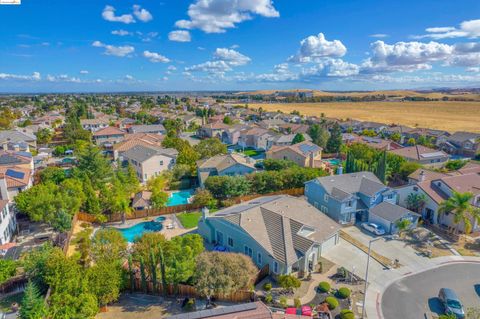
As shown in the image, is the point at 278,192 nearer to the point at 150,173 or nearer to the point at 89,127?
the point at 150,173

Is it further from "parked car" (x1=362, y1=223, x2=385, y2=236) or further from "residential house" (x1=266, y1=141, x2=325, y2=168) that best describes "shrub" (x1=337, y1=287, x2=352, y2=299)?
"residential house" (x1=266, y1=141, x2=325, y2=168)

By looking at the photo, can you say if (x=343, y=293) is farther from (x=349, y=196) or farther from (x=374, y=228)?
(x=349, y=196)

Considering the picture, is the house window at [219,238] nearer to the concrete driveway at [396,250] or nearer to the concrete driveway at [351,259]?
the concrete driveway at [351,259]

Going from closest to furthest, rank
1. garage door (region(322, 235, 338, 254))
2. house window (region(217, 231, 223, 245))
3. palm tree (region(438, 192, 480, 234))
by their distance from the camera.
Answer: garage door (region(322, 235, 338, 254)), house window (region(217, 231, 223, 245)), palm tree (region(438, 192, 480, 234))

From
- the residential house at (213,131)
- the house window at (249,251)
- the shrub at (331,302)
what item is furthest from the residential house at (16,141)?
the shrub at (331,302)

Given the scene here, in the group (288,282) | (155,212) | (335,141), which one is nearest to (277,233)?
(288,282)

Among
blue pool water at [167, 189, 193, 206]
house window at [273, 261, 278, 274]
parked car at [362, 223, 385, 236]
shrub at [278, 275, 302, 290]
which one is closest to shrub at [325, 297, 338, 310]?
shrub at [278, 275, 302, 290]

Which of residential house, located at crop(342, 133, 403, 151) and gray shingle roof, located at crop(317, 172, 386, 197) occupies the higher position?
residential house, located at crop(342, 133, 403, 151)
